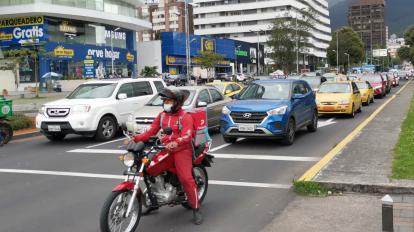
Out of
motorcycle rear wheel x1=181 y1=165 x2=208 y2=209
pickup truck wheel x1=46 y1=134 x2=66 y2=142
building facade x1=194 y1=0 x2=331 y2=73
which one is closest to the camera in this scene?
motorcycle rear wheel x1=181 y1=165 x2=208 y2=209

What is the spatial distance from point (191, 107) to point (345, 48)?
12683 cm

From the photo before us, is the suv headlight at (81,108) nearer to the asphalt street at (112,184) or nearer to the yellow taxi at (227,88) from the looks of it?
the asphalt street at (112,184)

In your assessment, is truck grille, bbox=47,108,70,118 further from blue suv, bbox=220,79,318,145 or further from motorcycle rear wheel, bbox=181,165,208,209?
motorcycle rear wheel, bbox=181,165,208,209

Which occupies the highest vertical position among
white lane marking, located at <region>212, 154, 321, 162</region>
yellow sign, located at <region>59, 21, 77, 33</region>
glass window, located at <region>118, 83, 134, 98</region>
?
yellow sign, located at <region>59, 21, 77, 33</region>

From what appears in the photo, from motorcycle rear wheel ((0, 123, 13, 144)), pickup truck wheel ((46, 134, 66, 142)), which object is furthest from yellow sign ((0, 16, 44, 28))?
motorcycle rear wheel ((0, 123, 13, 144))

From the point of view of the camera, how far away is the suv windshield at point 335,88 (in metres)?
20.1

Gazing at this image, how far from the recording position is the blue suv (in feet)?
38.4

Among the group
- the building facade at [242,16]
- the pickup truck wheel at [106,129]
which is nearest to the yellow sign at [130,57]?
the building facade at [242,16]

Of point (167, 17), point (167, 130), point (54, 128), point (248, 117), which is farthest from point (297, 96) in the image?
point (167, 17)

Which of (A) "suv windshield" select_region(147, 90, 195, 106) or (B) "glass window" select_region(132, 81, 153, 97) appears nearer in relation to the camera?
→ (A) "suv windshield" select_region(147, 90, 195, 106)

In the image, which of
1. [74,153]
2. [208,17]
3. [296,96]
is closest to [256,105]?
→ [296,96]

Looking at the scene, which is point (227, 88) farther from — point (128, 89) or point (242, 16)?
point (242, 16)

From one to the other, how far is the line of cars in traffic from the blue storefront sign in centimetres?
4215

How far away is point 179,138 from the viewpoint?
5.70 m
